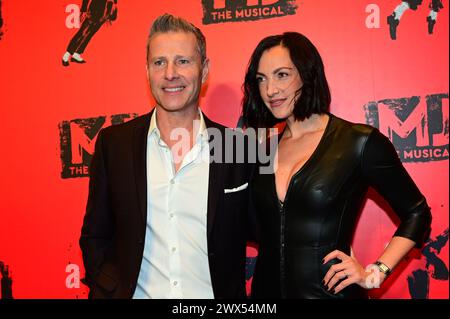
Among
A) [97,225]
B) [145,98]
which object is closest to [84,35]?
[145,98]

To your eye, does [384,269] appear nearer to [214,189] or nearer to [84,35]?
[214,189]

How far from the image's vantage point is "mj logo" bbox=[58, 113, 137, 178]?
3102 millimetres

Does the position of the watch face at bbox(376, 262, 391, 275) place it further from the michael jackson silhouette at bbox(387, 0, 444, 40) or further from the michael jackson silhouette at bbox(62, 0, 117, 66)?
the michael jackson silhouette at bbox(62, 0, 117, 66)

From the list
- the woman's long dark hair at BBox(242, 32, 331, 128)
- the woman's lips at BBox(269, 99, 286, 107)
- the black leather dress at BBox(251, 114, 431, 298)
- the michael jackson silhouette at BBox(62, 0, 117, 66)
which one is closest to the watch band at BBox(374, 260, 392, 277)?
the black leather dress at BBox(251, 114, 431, 298)

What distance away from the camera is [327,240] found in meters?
2.19

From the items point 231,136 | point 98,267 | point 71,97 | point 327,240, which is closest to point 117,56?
point 71,97

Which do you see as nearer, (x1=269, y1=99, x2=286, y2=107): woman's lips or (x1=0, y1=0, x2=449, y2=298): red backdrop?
(x1=269, y1=99, x2=286, y2=107): woman's lips

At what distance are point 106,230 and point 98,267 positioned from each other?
0.59 ft

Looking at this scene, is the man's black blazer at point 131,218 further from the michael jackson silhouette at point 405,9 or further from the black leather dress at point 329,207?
the michael jackson silhouette at point 405,9

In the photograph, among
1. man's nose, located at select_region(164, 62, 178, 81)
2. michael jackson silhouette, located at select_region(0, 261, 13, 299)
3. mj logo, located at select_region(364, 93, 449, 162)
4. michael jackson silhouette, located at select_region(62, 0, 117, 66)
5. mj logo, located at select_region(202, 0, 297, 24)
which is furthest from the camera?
michael jackson silhouette, located at select_region(0, 261, 13, 299)

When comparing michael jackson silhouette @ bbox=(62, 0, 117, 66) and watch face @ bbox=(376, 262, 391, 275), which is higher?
michael jackson silhouette @ bbox=(62, 0, 117, 66)

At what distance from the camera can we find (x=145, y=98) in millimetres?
3064

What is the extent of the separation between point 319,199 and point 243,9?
1364 mm

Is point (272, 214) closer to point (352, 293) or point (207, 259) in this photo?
point (207, 259)
